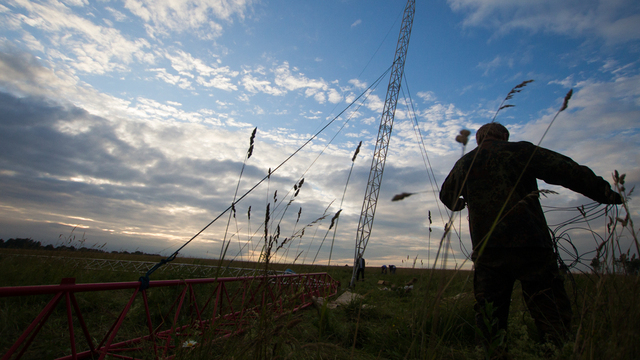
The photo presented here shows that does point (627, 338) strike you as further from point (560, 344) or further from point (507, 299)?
point (507, 299)

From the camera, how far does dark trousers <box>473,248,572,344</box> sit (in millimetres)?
1905

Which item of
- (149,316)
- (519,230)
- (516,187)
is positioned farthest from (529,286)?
(149,316)

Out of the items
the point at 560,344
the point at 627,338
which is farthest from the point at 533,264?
the point at 627,338

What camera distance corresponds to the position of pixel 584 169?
2.00m

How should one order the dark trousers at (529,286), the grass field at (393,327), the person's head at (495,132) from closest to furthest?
1. the grass field at (393,327)
2. the dark trousers at (529,286)
3. the person's head at (495,132)

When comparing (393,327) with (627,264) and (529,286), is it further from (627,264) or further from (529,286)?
(627,264)

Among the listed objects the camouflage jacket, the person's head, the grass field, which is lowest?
the grass field

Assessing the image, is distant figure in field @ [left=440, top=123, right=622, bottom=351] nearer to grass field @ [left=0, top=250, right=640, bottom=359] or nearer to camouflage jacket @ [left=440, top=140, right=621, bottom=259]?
camouflage jacket @ [left=440, top=140, right=621, bottom=259]

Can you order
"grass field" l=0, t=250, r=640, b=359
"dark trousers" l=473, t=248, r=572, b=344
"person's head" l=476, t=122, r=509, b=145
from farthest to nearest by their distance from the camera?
1. "person's head" l=476, t=122, r=509, b=145
2. "dark trousers" l=473, t=248, r=572, b=344
3. "grass field" l=0, t=250, r=640, b=359

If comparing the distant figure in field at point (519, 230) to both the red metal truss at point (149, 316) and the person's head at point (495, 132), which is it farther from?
the red metal truss at point (149, 316)

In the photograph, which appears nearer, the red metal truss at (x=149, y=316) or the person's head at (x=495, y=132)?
the red metal truss at (x=149, y=316)

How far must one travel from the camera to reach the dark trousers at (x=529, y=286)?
6.25 feet

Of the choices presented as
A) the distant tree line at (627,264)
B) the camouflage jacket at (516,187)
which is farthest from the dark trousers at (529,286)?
the distant tree line at (627,264)

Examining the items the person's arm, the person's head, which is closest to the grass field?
the person's arm
